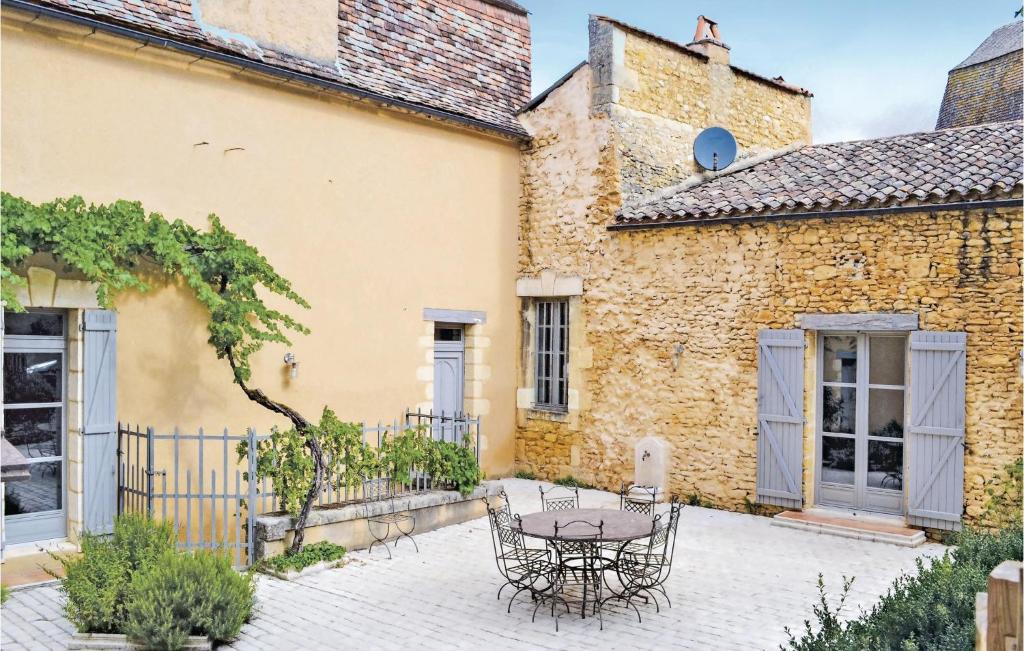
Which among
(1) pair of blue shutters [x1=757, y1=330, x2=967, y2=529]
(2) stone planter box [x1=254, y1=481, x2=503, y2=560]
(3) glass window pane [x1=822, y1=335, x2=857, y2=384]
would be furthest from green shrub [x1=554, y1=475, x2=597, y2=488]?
(1) pair of blue shutters [x1=757, y1=330, x2=967, y2=529]

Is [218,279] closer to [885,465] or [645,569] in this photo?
[645,569]

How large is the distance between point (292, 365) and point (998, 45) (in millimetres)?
20641

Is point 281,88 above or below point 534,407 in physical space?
above

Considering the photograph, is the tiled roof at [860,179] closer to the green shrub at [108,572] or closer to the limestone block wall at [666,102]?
the limestone block wall at [666,102]

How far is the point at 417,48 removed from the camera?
1034 centimetres

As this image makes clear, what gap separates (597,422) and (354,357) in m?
3.14

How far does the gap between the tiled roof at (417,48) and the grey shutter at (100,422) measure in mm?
2740

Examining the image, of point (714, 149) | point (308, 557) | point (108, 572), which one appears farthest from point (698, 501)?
point (108, 572)

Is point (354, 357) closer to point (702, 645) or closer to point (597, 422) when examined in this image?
point (597, 422)

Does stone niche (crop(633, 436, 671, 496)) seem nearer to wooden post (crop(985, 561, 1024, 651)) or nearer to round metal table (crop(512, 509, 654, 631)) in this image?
round metal table (crop(512, 509, 654, 631))

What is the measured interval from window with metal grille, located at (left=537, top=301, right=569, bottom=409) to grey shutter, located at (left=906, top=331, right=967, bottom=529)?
4.22m

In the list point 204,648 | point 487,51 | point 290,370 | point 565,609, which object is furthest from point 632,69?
point 204,648

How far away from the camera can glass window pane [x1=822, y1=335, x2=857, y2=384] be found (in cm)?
884

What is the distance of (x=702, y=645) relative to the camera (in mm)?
5438
